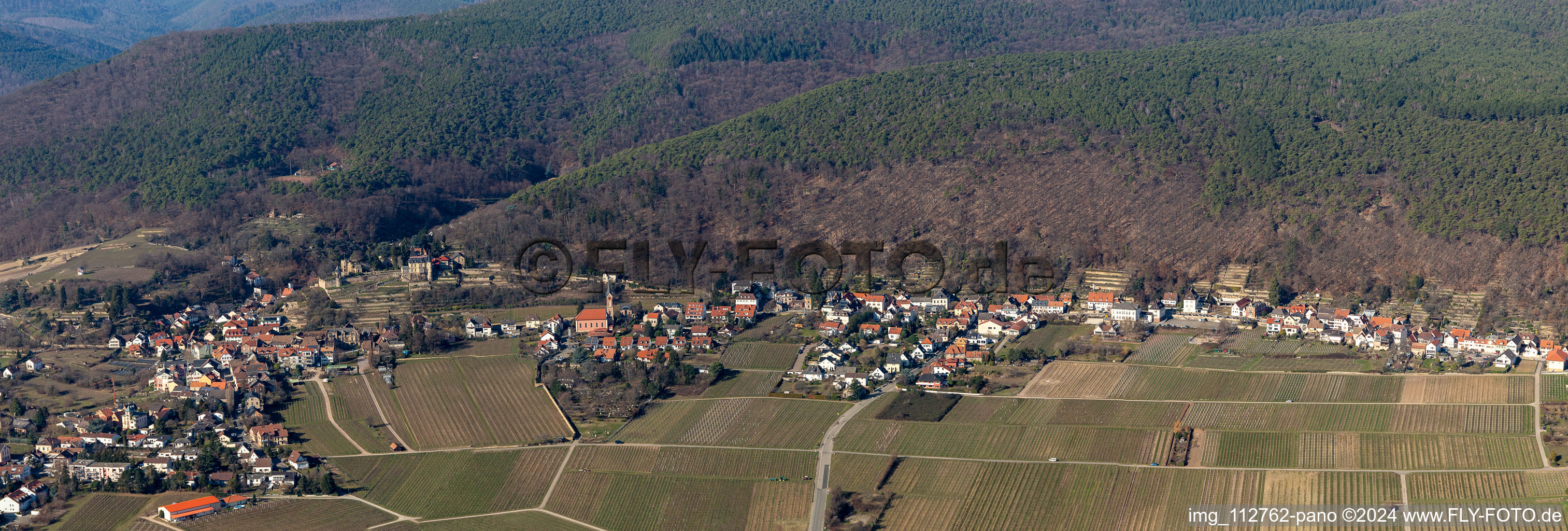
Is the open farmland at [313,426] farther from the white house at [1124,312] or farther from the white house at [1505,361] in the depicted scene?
the white house at [1505,361]

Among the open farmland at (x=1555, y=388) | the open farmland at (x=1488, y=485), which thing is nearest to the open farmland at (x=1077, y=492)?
the open farmland at (x=1488, y=485)

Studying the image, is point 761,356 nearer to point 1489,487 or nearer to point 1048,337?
point 1048,337

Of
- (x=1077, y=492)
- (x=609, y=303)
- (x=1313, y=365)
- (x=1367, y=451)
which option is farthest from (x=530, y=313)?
(x=1367, y=451)

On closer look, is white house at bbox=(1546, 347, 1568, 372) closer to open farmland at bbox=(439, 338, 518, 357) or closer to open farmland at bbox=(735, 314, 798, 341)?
open farmland at bbox=(735, 314, 798, 341)

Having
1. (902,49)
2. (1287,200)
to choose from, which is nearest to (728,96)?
(902,49)

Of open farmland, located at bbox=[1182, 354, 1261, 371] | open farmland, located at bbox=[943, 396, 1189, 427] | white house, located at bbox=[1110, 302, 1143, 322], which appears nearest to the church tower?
open farmland, located at bbox=[943, 396, 1189, 427]

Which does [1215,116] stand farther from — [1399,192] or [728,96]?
[728,96]
